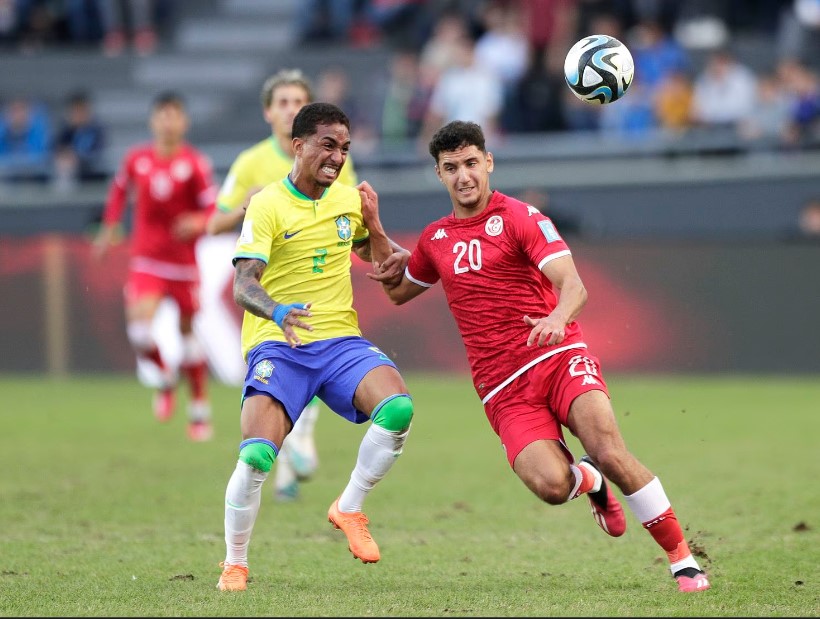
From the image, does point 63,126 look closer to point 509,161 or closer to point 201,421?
point 509,161

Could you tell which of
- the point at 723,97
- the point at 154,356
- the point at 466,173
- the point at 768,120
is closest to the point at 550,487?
the point at 466,173

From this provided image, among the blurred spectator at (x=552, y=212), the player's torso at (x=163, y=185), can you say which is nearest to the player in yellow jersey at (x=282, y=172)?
the player's torso at (x=163, y=185)

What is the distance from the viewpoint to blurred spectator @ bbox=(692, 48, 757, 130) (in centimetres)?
1830

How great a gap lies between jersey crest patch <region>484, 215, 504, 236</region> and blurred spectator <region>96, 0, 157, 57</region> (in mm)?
17718

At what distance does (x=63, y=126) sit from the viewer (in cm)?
2031

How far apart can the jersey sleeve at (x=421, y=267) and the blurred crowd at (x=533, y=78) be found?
11.3m

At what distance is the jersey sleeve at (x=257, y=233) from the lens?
6.80 meters

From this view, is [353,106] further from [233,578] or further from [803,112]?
[233,578]

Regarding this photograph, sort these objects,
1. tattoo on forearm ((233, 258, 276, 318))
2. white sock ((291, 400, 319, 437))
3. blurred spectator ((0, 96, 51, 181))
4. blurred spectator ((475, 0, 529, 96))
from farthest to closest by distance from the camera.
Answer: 1. blurred spectator ((0, 96, 51, 181))
2. blurred spectator ((475, 0, 529, 96))
3. white sock ((291, 400, 319, 437))
4. tattoo on forearm ((233, 258, 276, 318))

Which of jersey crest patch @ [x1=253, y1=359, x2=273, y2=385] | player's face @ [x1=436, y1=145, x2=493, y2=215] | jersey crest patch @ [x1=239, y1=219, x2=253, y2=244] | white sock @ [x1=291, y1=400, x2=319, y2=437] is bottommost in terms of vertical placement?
white sock @ [x1=291, y1=400, x2=319, y2=437]

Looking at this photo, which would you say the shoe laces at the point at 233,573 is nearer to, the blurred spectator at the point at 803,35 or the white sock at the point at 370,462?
the white sock at the point at 370,462

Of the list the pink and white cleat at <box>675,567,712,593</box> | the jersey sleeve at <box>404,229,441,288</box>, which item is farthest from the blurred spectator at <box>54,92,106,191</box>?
the pink and white cleat at <box>675,567,712,593</box>

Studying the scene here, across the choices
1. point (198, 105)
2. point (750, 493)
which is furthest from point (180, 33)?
point (750, 493)

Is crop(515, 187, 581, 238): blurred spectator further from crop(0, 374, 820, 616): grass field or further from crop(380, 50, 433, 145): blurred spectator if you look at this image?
crop(0, 374, 820, 616): grass field
